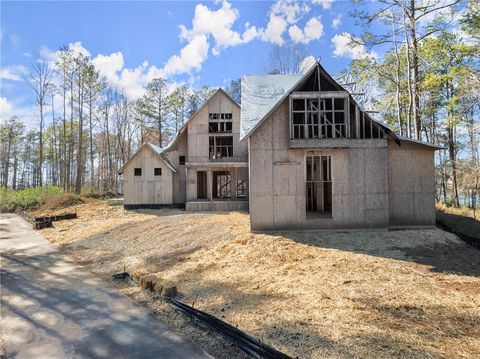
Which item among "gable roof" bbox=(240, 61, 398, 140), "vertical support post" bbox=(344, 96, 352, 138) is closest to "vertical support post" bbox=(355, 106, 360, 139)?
"gable roof" bbox=(240, 61, 398, 140)

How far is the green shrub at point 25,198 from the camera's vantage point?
2922 centimetres

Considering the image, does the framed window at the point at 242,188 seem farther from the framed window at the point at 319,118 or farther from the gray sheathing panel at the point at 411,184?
the gray sheathing panel at the point at 411,184

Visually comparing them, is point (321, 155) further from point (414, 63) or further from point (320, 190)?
point (414, 63)

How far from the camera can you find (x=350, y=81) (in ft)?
44.1

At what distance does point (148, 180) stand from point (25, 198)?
18.4 meters

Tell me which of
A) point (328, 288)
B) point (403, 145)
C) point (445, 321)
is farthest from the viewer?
point (403, 145)

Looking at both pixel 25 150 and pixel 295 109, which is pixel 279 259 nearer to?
pixel 295 109

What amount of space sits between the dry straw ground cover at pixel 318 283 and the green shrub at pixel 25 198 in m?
19.9

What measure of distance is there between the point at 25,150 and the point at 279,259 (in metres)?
58.5

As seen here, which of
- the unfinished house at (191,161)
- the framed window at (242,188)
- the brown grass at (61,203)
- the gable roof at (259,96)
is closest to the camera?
the gable roof at (259,96)

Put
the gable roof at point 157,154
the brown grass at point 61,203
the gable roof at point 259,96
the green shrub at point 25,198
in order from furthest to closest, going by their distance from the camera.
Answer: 1. the green shrub at point 25,198
2. the brown grass at point 61,203
3. the gable roof at point 157,154
4. the gable roof at point 259,96

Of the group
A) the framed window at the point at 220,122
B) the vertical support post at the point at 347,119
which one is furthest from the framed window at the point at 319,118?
the framed window at the point at 220,122

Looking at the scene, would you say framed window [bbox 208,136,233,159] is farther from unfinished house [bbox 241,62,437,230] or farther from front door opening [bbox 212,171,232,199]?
unfinished house [bbox 241,62,437,230]

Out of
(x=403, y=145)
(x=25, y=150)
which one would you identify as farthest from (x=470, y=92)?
(x=25, y=150)
